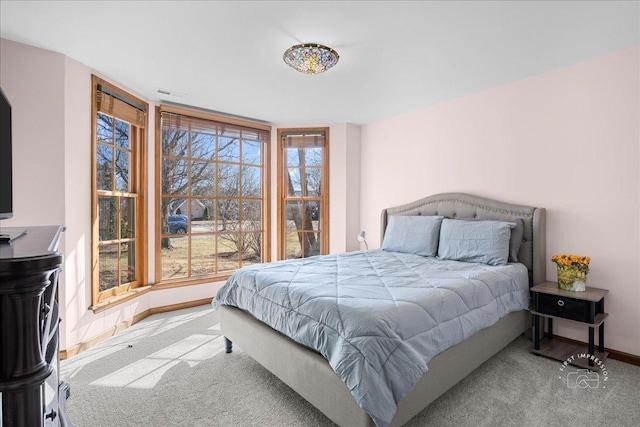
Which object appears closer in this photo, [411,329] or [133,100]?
[411,329]

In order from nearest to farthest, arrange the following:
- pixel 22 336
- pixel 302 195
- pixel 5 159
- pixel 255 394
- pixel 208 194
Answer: pixel 22 336, pixel 5 159, pixel 255 394, pixel 208 194, pixel 302 195

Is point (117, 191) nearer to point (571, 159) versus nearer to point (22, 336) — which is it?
point (22, 336)

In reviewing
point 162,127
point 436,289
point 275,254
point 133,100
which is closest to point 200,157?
point 162,127

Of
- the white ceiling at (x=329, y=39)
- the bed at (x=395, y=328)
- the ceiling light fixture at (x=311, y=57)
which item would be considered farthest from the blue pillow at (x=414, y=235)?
the ceiling light fixture at (x=311, y=57)

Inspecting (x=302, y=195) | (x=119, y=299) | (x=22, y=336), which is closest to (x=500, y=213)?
(x=302, y=195)

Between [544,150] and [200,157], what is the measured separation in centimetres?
380

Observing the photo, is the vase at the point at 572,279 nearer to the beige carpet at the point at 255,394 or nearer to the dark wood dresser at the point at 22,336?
the beige carpet at the point at 255,394

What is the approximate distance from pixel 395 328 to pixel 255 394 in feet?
3.75

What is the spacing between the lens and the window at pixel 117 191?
3098 mm

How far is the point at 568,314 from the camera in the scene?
2.50 meters

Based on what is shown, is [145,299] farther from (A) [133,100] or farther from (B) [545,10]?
(B) [545,10]

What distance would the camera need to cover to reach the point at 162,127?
392 centimetres

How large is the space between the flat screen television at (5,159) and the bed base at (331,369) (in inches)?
58.1

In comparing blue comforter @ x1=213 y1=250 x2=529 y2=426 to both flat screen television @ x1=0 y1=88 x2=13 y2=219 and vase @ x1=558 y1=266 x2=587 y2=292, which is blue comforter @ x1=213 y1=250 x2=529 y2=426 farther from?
flat screen television @ x1=0 y1=88 x2=13 y2=219
